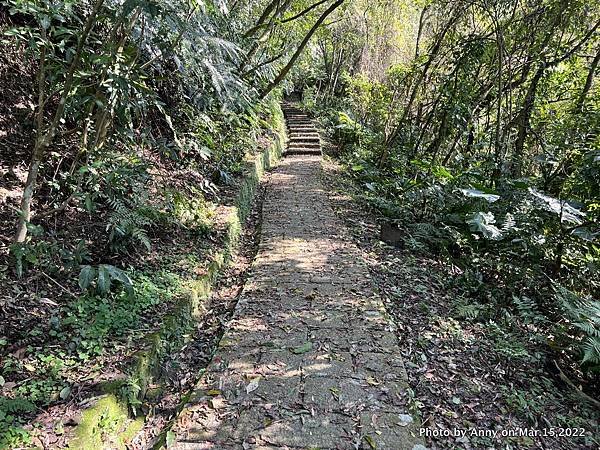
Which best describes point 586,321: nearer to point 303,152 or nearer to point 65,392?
point 65,392

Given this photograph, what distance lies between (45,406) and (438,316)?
10.0 feet

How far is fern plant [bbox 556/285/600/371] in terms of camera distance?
108 inches

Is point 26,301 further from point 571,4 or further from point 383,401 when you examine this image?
point 571,4

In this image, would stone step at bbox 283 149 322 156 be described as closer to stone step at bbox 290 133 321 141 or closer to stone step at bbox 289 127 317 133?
stone step at bbox 290 133 321 141

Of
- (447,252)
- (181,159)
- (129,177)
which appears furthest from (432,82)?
(129,177)

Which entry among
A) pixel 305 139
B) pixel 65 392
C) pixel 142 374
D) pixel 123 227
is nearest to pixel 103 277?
pixel 65 392

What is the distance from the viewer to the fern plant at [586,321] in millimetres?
2740

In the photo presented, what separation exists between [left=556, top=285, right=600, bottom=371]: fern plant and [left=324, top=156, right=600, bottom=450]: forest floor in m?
0.36

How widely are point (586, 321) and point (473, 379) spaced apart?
0.93m

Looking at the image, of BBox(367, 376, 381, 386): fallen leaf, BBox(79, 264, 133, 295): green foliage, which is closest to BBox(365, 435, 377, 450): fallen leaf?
BBox(367, 376, 381, 386): fallen leaf

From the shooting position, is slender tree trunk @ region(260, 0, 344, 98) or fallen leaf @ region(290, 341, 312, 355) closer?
fallen leaf @ region(290, 341, 312, 355)

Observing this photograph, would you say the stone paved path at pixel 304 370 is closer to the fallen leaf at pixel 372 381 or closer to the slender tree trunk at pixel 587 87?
the fallen leaf at pixel 372 381

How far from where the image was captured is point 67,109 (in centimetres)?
280

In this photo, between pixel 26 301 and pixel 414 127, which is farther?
pixel 414 127
